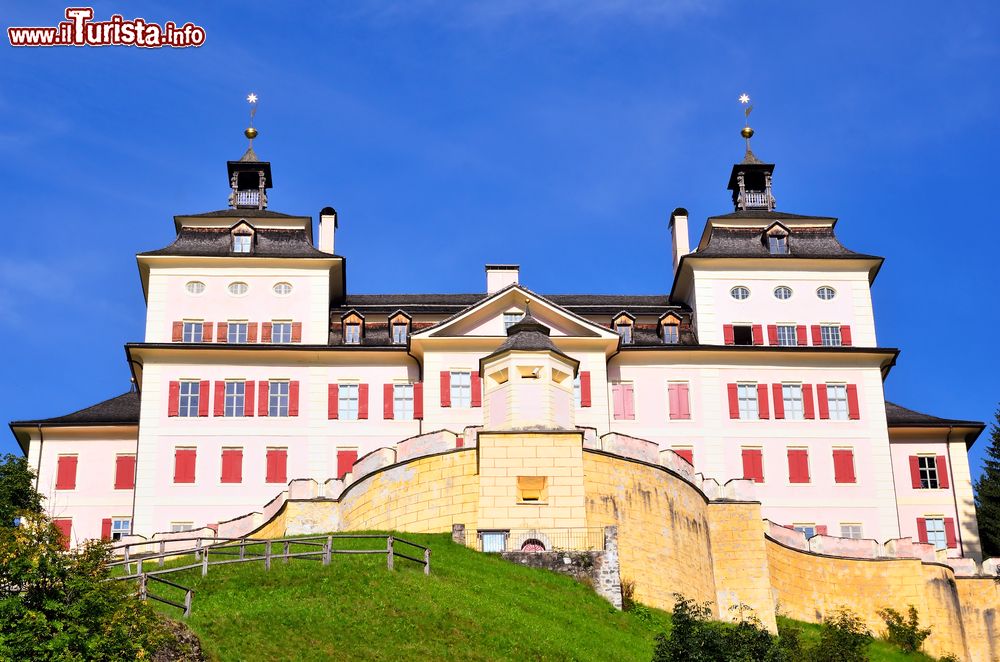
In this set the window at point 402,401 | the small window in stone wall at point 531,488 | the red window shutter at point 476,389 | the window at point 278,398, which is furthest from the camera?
the window at point 402,401

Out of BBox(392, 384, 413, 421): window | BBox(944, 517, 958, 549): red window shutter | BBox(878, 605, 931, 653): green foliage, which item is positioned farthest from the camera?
BBox(944, 517, 958, 549): red window shutter

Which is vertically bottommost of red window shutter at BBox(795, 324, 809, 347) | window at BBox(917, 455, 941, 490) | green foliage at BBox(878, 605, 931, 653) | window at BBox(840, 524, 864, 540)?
green foliage at BBox(878, 605, 931, 653)

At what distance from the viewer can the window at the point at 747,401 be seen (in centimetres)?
6981

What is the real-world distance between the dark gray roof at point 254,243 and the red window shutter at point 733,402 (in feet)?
65.3

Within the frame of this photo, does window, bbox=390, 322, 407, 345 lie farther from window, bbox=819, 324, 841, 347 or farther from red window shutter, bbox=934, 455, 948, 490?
red window shutter, bbox=934, 455, 948, 490

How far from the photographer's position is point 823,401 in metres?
70.4

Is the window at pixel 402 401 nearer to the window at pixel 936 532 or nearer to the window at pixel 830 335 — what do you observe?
the window at pixel 830 335

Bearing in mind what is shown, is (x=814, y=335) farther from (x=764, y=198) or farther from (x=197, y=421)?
(x=197, y=421)

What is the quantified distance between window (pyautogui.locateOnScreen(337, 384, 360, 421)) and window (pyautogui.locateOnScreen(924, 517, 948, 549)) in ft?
89.8

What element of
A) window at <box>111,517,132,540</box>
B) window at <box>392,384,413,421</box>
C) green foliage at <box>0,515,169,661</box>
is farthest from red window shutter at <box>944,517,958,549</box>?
green foliage at <box>0,515,169,661</box>

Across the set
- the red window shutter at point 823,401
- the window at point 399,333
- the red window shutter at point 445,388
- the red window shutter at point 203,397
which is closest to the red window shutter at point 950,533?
the red window shutter at point 823,401

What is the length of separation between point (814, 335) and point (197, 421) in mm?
29085

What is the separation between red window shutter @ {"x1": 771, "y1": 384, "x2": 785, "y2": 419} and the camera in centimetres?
6994

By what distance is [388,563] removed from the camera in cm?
4259
